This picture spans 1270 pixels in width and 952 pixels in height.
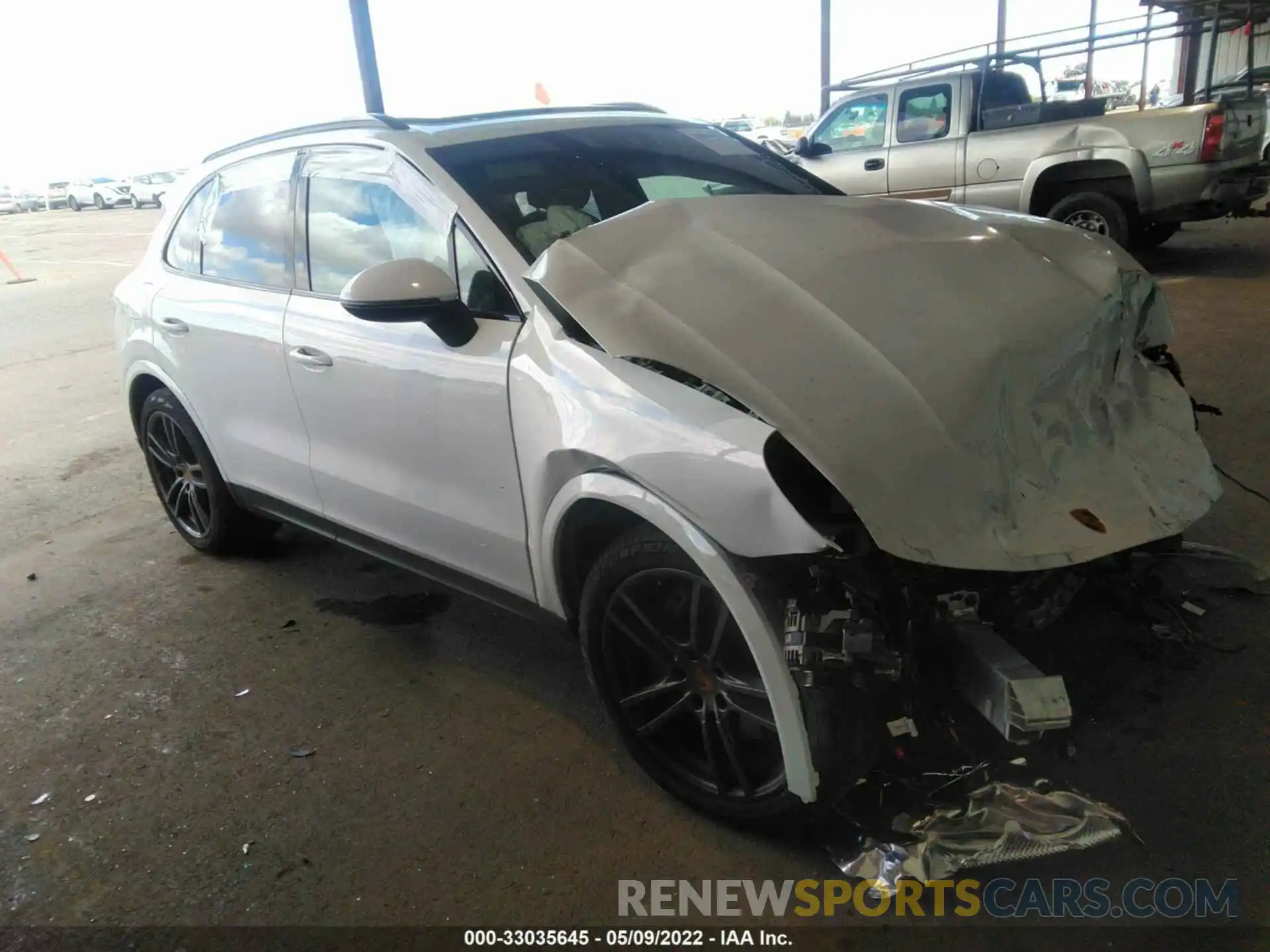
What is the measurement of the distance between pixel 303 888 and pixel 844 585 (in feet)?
5.15

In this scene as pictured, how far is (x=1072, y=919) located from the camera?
2094 mm

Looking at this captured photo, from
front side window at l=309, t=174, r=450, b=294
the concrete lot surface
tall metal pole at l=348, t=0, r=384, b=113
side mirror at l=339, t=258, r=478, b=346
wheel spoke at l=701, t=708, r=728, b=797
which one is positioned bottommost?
the concrete lot surface

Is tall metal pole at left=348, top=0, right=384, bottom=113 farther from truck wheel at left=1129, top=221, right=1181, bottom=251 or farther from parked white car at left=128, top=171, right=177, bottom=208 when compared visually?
parked white car at left=128, top=171, right=177, bottom=208

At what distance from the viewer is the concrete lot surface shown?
7.65ft

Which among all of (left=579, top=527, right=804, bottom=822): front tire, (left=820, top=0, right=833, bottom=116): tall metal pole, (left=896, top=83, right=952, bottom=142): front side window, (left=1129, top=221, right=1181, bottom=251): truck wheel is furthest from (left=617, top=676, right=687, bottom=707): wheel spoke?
(left=820, top=0, right=833, bottom=116): tall metal pole

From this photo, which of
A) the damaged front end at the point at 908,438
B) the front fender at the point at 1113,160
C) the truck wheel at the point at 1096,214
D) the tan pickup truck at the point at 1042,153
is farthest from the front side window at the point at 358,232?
the front fender at the point at 1113,160

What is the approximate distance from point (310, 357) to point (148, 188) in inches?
1356

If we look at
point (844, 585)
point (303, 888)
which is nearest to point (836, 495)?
point (844, 585)

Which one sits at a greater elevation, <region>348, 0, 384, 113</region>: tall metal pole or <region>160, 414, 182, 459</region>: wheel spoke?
<region>348, 0, 384, 113</region>: tall metal pole

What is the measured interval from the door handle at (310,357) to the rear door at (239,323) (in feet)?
0.28

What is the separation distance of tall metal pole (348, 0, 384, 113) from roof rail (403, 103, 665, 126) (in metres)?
7.73

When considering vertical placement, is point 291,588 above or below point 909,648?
below

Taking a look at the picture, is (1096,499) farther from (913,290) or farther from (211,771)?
(211,771)

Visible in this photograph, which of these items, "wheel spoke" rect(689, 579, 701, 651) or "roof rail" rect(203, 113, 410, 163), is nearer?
"wheel spoke" rect(689, 579, 701, 651)
